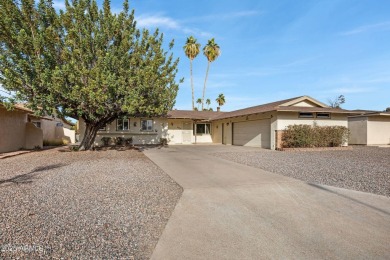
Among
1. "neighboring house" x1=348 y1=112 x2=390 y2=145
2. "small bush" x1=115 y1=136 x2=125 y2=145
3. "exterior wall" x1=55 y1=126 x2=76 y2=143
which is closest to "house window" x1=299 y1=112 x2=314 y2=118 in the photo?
"neighboring house" x1=348 y1=112 x2=390 y2=145

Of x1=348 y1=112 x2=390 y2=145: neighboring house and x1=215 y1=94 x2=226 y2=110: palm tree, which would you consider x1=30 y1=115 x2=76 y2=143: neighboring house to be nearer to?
x1=348 y1=112 x2=390 y2=145: neighboring house

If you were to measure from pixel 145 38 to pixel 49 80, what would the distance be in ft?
20.4

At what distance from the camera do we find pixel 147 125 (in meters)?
24.2

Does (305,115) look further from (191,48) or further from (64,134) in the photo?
(64,134)

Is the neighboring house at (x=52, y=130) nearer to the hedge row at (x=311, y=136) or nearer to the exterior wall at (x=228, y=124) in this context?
the exterior wall at (x=228, y=124)

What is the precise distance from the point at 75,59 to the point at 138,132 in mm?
11501

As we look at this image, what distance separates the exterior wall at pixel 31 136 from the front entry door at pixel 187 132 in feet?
44.4

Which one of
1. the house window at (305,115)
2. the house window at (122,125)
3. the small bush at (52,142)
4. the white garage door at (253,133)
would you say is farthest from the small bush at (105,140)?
the house window at (305,115)

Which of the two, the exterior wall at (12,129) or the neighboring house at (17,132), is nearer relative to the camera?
the exterior wall at (12,129)

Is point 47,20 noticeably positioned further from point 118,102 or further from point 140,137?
point 140,137

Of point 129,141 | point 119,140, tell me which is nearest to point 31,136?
point 119,140

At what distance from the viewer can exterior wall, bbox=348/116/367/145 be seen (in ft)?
77.0

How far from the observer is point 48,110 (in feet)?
43.3

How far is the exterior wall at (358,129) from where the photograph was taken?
77.0ft
